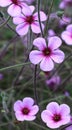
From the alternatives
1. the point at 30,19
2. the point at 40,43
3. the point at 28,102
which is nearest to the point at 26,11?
the point at 30,19

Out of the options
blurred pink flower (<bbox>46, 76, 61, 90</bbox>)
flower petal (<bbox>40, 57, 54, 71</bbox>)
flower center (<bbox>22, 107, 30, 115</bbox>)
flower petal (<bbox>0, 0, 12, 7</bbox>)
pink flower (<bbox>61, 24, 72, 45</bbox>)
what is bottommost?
blurred pink flower (<bbox>46, 76, 61, 90</bbox>)

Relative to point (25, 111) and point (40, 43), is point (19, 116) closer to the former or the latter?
point (25, 111)

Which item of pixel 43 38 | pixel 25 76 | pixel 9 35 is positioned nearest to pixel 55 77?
pixel 25 76

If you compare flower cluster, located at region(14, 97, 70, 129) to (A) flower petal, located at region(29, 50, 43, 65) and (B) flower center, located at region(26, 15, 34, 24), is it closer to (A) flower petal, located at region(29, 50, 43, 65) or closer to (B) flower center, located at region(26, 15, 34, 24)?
(A) flower petal, located at region(29, 50, 43, 65)

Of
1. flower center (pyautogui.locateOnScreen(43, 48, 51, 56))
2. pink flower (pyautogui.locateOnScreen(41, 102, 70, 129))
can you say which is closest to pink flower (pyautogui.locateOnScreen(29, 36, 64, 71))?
flower center (pyautogui.locateOnScreen(43, 48, 51, 56))

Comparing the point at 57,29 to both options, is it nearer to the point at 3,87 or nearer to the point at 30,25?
the point at 3,87

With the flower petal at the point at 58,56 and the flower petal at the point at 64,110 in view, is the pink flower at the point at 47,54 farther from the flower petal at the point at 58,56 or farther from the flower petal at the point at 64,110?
the flower petal at the point at 64,110
